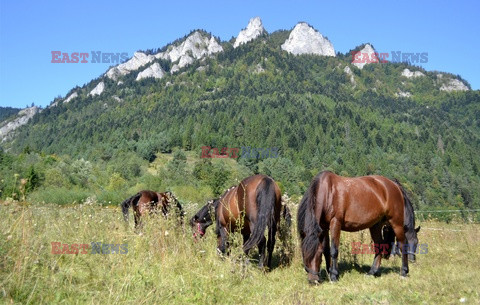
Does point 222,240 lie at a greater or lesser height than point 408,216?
lesser

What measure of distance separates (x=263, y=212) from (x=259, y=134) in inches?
4640

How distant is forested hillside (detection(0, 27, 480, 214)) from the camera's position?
85.6 metres

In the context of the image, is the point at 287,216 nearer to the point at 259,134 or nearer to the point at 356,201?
the point at 356,201

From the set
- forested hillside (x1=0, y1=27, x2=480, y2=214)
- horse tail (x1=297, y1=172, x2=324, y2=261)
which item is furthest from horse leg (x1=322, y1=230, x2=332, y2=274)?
forested hillside (x1=0, y1=27, x2=480, y2=214)

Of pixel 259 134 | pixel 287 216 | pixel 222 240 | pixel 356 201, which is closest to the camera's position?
pixel 356 201

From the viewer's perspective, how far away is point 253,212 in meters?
6.90

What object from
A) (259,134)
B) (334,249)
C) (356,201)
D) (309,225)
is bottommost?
(334,249)

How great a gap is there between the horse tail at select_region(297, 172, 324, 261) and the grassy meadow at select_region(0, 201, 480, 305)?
1.86 ft

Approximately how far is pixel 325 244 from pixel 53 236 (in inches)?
178

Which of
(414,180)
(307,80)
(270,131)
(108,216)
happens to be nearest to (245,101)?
(270,131)

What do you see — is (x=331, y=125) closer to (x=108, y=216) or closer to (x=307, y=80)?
(x=307, y=80)

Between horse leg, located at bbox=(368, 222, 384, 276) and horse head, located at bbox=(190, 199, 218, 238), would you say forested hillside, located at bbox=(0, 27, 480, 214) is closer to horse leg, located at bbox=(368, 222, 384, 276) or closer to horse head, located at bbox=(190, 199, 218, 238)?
horse head, located at bbox=(190, 199, 218, 238)

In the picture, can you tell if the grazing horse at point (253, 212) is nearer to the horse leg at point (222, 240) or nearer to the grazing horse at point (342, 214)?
the horse leg at point (222, 240)

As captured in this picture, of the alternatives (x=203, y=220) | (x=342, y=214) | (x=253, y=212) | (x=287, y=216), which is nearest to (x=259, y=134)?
(x=203, y=220)
